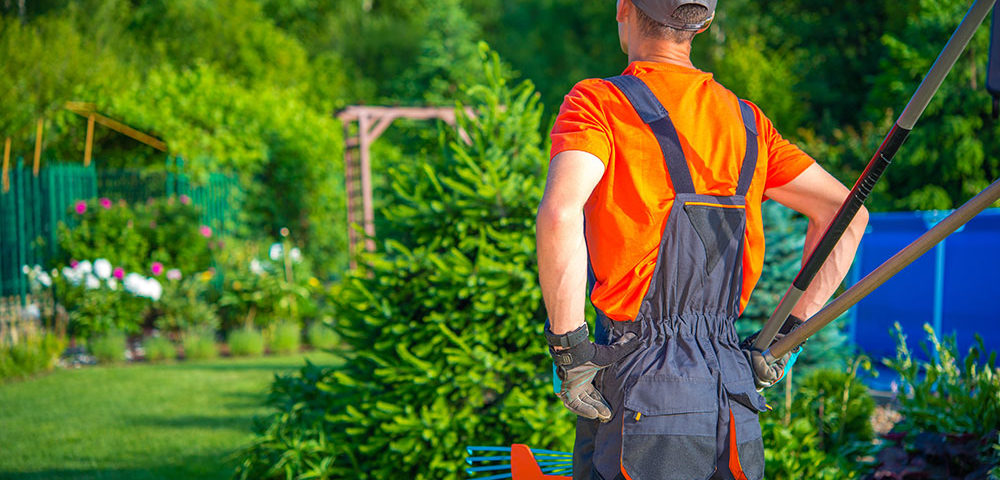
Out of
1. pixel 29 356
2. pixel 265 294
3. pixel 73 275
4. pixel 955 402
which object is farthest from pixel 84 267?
pixel 955 402

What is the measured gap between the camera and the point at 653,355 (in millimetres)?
2002

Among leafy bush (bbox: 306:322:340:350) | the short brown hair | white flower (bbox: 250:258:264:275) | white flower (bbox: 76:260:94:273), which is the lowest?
leafy bush (bbox: 306:322:340:350)

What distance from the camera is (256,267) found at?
35.9 feet

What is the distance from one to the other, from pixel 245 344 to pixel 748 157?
8.51 meters

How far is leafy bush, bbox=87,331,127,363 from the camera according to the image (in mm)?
9203

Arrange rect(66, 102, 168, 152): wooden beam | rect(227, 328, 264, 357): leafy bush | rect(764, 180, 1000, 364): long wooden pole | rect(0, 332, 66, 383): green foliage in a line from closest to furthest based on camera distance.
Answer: rect(764, 180, 1000, 364): long wooden pole
rect(0, 332, 66, 383): green foliage
rect(227, 328, 264, 357): leafy bush
rect(66, 102, 168, 152): wooden beam

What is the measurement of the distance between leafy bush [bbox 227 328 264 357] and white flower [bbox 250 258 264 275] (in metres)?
1.22

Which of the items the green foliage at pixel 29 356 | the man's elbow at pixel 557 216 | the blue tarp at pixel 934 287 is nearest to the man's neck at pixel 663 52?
the man's elbow at pixel 557 216

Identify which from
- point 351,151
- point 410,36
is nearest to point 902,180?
point 351,151

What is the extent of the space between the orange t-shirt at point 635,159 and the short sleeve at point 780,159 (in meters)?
0.17

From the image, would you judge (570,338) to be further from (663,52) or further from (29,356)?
(29,356)

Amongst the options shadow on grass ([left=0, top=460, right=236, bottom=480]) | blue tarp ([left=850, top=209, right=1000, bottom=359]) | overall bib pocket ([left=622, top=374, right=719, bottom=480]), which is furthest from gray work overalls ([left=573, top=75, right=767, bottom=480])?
blue tarp ([left=850, top=209, right=1000, bottom=359])

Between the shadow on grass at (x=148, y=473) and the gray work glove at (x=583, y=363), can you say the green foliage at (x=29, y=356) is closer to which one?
the shadow on grass at (x=148, y=473)

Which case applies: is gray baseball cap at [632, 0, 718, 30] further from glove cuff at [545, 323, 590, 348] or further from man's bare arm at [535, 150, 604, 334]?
glove cuff at [545, 323, 590, 348]
